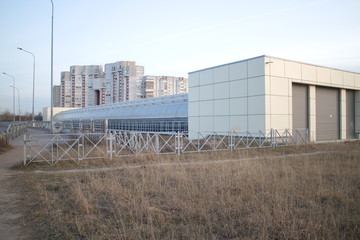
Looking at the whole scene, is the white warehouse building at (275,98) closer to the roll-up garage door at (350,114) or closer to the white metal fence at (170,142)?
the roll-up garage door at (350,114)

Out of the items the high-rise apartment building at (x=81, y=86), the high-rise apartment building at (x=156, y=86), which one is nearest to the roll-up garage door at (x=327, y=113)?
the high-rise apartment building at (x=156, y=86)

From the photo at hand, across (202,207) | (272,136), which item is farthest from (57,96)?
(202,207)

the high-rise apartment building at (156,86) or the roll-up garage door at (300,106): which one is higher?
the high-rise apartment building at (156,86)

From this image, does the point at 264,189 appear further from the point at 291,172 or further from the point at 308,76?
the point at 308,76

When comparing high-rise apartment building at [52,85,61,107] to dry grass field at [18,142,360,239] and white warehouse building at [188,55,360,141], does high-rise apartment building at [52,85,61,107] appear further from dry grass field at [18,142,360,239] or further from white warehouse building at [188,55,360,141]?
dry grass field at [18,142,360,239]

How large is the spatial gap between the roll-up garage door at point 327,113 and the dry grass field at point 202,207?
737 inches

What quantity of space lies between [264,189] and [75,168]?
851cm

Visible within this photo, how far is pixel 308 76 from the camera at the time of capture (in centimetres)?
2580

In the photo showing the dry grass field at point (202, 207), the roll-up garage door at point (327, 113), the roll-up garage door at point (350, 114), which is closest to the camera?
the dry grass field at point (202, 207)

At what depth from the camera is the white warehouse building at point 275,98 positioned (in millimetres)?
23031

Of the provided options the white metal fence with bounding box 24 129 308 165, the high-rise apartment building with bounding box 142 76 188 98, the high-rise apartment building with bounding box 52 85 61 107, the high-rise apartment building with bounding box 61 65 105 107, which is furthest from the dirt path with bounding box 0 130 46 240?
the high-rise apartment building with bounding box 52 85 61 107

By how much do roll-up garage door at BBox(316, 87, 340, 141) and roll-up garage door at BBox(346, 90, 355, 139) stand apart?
A: 161cm

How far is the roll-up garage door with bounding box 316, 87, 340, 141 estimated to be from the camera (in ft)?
90.2

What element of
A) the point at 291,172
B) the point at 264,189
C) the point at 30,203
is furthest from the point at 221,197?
the point at 30,203
